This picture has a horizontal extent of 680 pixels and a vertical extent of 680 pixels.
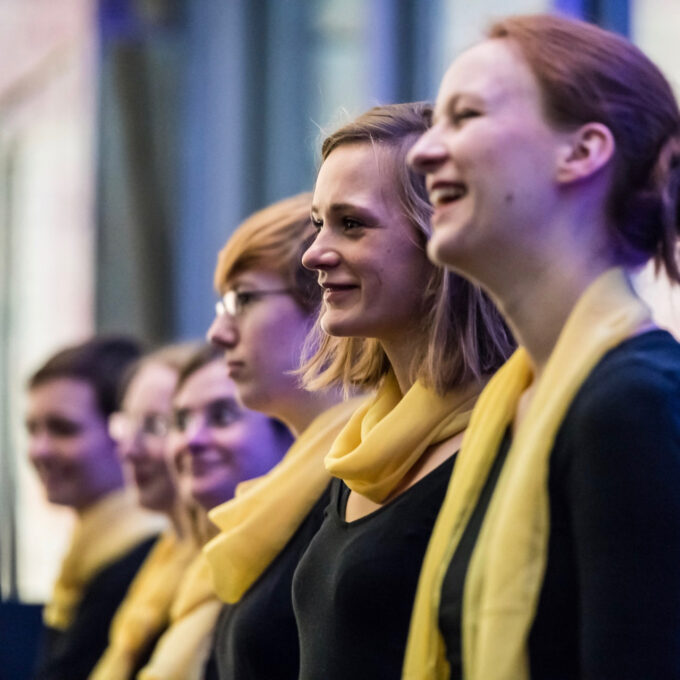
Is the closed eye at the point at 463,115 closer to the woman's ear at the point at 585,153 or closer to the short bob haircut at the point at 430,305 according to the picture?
the woman's ear at the point at 585,153

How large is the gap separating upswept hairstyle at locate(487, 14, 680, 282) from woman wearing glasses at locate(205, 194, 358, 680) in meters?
1.13

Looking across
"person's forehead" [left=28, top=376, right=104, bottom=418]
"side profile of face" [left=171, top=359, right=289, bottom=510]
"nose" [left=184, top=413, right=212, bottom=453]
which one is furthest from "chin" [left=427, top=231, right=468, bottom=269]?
"person's forehead" [left=28, top=376, right=104, bottom=418]

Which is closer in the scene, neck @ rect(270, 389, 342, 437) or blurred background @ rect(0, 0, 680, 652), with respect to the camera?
neck @ rect(270, 389, 342, 437)

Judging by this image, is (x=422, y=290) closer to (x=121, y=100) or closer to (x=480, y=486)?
(x=480, y=486)

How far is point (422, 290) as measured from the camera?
2.25 meters

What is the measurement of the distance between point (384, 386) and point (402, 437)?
23 cm

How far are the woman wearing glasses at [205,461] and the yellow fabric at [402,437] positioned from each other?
1.11 meters

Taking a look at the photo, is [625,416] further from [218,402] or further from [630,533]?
[218,402]

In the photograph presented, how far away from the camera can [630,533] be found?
5.15 ft

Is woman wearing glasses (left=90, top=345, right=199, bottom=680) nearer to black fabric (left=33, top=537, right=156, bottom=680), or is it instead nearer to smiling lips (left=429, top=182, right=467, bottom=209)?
black fabric (left=33, top=537, right=156, bottom=680)

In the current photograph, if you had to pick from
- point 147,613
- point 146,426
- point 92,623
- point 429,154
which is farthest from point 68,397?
point 429,154

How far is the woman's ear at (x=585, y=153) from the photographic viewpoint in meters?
1.72

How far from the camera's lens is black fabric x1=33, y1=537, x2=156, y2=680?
4297 mm

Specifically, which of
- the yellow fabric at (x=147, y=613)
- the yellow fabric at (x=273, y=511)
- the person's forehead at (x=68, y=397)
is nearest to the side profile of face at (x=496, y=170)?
the yellow fabric at (x=273, y=511)
